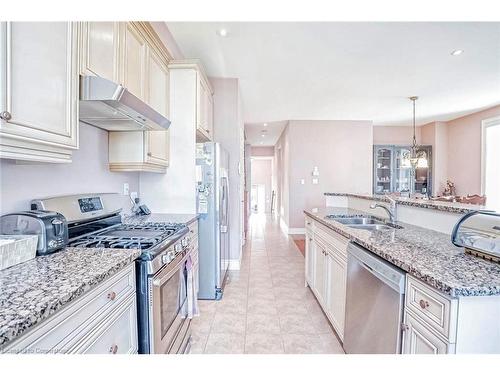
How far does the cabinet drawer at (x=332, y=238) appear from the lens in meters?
1.77

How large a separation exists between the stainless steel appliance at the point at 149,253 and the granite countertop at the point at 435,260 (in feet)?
3.63

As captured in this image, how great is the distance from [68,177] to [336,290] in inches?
78.1

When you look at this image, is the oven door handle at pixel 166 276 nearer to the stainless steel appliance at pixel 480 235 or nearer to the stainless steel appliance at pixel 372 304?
the stainless steel appliance at pixel 372 304

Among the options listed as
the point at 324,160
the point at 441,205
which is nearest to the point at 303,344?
the point at 441,205

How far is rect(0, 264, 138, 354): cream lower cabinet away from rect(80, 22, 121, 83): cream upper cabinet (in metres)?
1.05

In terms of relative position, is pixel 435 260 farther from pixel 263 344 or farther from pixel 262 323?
pixel 262 323

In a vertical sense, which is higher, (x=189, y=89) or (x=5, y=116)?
(x=189, y=89)

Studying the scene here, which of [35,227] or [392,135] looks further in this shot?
[392,135]

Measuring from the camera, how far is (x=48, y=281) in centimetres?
85

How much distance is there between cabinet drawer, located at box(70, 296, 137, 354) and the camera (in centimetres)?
90

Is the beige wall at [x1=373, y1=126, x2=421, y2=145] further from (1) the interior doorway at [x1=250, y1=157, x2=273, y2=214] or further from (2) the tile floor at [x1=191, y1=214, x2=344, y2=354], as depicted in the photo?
(1) the interior doorway at [x1=250, y1=157, x2=273, y2=214]

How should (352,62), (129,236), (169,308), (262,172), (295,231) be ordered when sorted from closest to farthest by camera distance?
(169,308) < (129,236) < (352,62) < (295,231) < (262,172)
